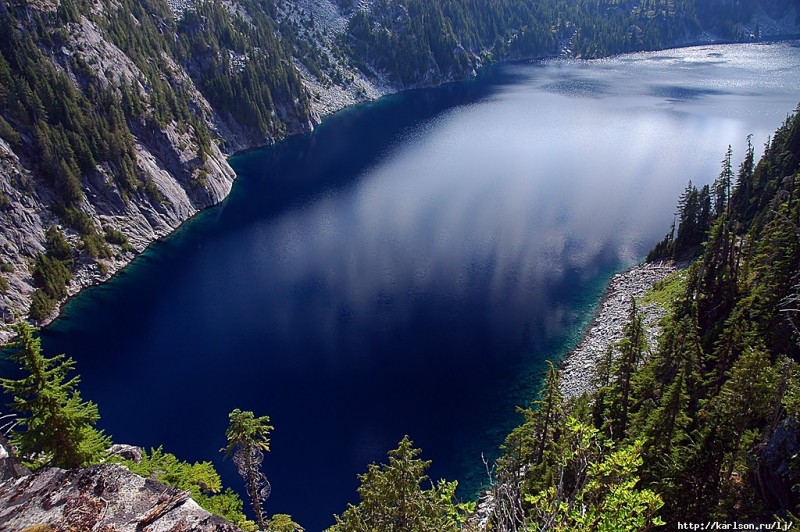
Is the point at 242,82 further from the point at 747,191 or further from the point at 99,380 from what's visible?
the point at 747,191

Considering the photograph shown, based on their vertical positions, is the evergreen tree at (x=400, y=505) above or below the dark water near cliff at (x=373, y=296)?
above

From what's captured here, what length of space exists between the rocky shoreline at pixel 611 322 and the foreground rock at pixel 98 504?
4617 centimetres

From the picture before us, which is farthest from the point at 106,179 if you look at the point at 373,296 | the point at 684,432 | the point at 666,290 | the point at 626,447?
the point at 684,432

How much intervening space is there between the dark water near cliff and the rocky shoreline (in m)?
2.49

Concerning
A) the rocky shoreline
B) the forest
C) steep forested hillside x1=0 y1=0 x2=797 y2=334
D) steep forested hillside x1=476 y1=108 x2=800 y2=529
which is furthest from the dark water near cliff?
steep forested hillside x1=476 y1=108 x2=800 y2=529

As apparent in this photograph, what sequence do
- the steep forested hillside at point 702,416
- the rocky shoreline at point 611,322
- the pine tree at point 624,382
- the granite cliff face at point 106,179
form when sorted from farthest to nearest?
the granite cliff face at point 106,179 → the rocky shoreline at point 611,322 → the pine tree at point 624,382 → the steep forested hillside at point 702,416

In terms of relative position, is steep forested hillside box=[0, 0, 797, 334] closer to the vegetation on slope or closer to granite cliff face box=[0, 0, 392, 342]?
→ granite cliff face box=[0, 0, 392, 342]

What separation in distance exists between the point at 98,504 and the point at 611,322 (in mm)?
60126

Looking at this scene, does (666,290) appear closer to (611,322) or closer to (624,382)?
(611,322)

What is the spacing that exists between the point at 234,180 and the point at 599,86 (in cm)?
14593

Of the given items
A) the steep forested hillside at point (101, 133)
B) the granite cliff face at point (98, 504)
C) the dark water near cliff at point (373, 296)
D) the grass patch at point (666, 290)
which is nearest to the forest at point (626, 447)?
A: the granite cliff face at point (98, 504)

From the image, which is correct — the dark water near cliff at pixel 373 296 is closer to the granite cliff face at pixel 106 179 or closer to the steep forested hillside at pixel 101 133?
the granite cliff face at pixel 106 179

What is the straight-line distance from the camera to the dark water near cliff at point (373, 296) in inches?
2012

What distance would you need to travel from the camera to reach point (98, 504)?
13758mm
